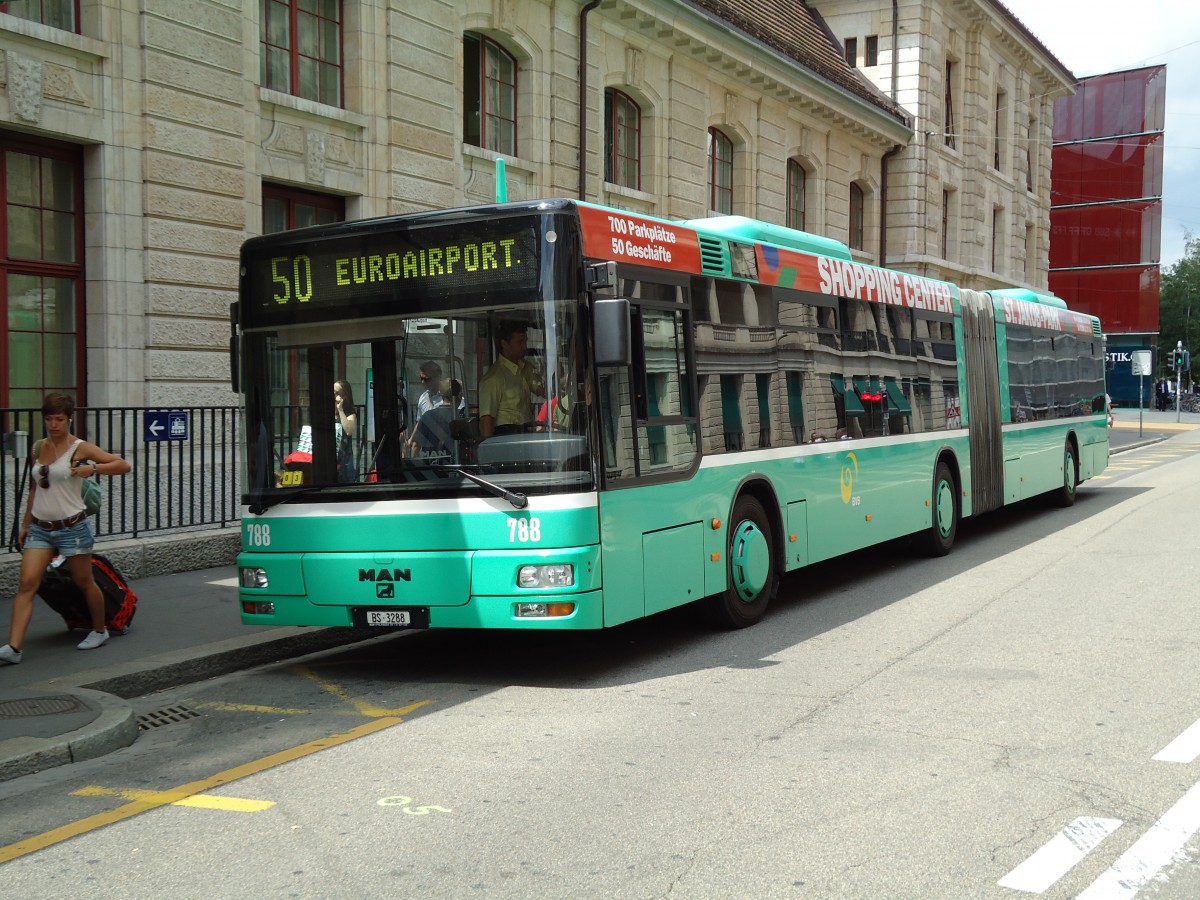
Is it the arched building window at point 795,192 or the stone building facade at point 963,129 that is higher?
the stone building facade at point 963,129

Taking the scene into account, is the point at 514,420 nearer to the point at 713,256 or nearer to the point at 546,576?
the point at 546,576

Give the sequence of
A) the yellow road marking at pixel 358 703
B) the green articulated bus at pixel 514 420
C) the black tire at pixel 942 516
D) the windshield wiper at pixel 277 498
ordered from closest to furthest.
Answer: the yellow road marking at pixel 358 703, the green articulated bus at pixel 514 420, the windshield wiper at pixel 277 498, the black tire at pixel 942 516

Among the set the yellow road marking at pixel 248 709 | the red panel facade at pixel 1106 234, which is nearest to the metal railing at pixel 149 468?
the yellow road marking at pixel 248 709

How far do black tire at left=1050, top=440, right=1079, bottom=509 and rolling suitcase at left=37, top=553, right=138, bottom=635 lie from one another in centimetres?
1358

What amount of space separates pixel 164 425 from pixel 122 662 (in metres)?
4.51

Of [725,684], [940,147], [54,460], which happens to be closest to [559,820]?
[725,684]

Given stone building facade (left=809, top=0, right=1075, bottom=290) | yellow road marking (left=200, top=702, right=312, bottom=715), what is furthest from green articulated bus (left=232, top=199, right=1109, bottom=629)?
stone building facade (left=809, top=0, right=1075, bottom=290)

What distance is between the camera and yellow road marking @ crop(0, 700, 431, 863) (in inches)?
195

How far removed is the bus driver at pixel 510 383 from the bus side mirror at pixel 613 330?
42 centimetres

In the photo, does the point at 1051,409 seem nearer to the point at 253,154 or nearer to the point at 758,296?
the point at 758,296

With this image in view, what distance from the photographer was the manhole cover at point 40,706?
268 inches

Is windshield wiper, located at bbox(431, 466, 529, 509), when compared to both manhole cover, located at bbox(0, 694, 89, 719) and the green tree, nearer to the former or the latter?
manhole cover, located at bbox(0, 694, 89, 719)

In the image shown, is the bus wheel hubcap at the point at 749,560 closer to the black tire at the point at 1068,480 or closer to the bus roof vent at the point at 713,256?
the bus roof vent at the point at 713,256

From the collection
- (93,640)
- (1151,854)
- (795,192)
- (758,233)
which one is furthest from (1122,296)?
(1151,854)
